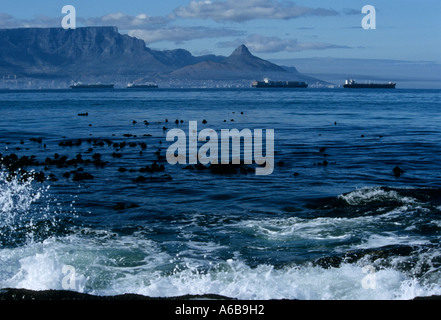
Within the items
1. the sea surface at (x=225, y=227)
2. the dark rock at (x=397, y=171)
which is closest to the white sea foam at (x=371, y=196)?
the sea surface at (x=225, y=227)

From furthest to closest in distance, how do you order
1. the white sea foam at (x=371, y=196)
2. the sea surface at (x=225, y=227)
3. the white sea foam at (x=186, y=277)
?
the white sea foam at (x=371, y=196) → the sea surface at (x=225, y=227) → the white sea foam at (x=186, y=277)

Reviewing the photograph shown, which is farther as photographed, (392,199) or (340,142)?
→ (340,142)

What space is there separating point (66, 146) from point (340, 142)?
856 inches

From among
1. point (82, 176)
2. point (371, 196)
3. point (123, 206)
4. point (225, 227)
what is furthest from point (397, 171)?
point (82, 176)

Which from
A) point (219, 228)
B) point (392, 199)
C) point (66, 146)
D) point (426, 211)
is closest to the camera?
point (219, 228)

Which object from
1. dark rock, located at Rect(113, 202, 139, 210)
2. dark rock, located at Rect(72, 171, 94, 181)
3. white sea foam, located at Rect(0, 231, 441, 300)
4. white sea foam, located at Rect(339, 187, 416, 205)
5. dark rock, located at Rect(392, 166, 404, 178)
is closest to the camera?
white sea foam, located at Rect(0, 231, 441, 300)

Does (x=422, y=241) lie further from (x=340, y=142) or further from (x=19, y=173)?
(x=340, y=142)

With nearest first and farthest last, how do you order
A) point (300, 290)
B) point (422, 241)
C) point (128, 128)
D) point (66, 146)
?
point (300, 290), point (422, 241), point (66, 146), point (128, 128)

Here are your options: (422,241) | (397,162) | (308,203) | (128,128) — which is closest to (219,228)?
(308,203)

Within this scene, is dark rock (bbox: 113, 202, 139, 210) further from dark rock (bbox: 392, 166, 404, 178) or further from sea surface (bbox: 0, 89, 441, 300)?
dark rock (bbox: 392, 166, 404, 178)

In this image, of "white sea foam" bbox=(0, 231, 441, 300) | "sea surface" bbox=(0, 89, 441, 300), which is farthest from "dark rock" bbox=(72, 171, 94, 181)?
"white sea foam" bbox=(0, 231, 441, 300)

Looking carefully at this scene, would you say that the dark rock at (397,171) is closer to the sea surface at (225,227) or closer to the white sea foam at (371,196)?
the sea surface at (225,227)

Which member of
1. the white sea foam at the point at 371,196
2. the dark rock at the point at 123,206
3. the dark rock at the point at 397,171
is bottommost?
the dark rock at the point at 123,206

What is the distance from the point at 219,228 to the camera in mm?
16875
